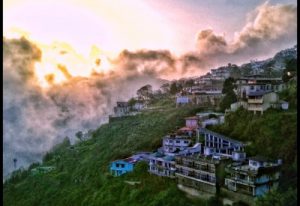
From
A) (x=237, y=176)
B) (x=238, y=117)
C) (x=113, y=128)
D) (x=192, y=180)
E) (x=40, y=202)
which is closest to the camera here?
(x=237, y=176)

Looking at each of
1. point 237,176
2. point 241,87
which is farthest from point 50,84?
point 237,176

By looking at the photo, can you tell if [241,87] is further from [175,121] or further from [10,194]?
[10,194]

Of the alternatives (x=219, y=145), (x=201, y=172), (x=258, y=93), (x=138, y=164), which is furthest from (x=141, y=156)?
(x=258, y=93)

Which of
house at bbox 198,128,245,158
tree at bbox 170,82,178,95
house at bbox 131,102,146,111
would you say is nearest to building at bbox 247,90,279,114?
house at bbox 198,128,245,158

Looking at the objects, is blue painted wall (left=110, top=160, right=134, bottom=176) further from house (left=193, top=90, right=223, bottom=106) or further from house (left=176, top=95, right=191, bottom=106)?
house (left=176, top=95, right=191, bottom=106)

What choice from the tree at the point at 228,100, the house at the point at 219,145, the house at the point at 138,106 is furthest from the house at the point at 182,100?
the house at the point at 219,145

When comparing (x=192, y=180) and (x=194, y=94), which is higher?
(x=194, y=94)
